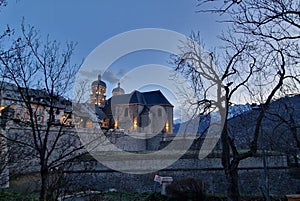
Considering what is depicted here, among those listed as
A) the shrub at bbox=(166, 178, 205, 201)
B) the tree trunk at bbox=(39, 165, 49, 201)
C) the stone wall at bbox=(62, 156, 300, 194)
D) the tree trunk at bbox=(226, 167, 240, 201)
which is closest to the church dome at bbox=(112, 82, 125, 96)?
the stone wall at bbox=(62, 156, 300, 194)

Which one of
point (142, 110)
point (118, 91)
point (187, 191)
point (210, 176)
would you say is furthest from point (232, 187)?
point (118, 91)

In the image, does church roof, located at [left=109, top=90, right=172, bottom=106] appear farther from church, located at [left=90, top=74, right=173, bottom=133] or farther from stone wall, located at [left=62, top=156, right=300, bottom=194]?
stone wall, located at [left=62, top=156, right=300, bottom=194]

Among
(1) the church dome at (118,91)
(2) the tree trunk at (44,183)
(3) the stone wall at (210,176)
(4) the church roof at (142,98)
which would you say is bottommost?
(3) the stone wall at (210,176)

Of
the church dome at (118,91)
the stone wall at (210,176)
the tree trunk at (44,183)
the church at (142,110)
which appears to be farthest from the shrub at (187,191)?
the church dome at (118,91)

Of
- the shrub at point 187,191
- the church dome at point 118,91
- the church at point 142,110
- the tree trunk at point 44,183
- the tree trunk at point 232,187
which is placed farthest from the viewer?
the church dome at point 118,91

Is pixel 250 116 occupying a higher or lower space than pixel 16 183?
Answer: higher

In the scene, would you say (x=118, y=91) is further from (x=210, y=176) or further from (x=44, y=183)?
(x=44, y=183)

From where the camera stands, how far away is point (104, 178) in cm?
1461

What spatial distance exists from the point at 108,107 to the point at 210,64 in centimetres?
3264

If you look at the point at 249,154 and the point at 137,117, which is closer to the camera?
the point at 249,154

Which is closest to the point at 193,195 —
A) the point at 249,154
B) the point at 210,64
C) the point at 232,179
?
the point at 232,179

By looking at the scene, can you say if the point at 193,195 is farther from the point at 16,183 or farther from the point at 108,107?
the point at 108,107

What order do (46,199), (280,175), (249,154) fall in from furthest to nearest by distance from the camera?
(280,175)
(249,154)
(46,199)

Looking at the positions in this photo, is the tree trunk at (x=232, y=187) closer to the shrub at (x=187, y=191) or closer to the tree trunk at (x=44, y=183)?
the shrub at (x=187, y=191)
